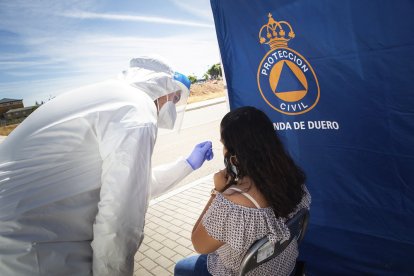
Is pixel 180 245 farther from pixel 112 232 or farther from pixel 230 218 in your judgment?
pixel 230 218

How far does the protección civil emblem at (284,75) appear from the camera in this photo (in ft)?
6.86

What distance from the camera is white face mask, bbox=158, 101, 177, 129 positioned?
238 centimetres

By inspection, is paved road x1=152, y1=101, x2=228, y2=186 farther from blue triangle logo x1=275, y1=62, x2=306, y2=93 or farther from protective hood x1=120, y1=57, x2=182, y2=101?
blue triangle logo x1=275, y1=62, x2=306, y2=93

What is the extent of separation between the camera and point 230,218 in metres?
1.25

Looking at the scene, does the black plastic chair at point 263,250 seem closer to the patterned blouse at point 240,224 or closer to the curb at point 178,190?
the patterned blouse at point 240,224

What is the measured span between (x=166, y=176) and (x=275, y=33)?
4.54 ft

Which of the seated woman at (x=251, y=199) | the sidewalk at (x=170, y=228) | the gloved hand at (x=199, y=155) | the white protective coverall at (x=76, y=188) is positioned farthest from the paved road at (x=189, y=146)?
the seated woman at (x=251, y=199)

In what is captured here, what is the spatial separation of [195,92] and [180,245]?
3238cm

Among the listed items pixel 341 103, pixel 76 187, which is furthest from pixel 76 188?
pixel 341 103

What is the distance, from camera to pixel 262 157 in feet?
4.39

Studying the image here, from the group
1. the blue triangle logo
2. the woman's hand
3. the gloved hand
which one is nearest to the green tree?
the gloved hand

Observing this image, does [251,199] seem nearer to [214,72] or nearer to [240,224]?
[240,224]

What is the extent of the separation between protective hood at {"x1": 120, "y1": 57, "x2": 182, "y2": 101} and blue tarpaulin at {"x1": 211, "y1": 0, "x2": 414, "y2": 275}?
1.82 ft

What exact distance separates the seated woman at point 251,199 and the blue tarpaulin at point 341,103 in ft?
2.59
